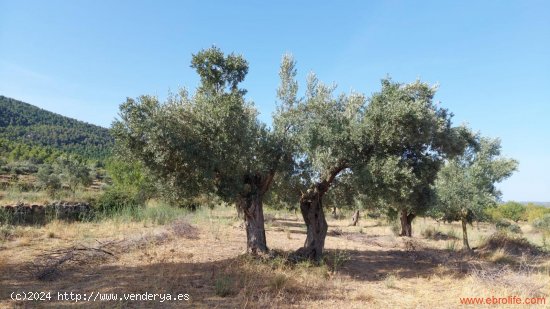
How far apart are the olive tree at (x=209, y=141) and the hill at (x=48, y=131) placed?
92338 mm

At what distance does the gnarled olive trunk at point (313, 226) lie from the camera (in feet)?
40.5

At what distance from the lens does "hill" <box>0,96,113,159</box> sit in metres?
93.2

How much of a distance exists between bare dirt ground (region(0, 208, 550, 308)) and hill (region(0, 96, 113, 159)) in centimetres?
8934

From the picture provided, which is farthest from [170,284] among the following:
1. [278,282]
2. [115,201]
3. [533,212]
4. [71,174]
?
[533,212]

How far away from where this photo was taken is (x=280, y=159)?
11.9 m

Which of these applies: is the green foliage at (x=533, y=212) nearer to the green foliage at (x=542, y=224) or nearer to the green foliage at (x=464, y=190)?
the green foliage at (x=542, y=224)

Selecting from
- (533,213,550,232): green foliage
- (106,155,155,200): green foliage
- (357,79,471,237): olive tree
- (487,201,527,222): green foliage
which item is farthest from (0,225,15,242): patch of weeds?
(487,201,527,222): green foliage

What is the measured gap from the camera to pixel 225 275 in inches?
378

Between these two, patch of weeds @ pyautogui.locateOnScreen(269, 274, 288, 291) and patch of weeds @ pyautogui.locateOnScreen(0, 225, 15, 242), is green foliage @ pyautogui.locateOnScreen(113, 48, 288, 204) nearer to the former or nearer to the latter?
patch of weeds @ pyautogui.locateOnScreen(269, 274, 288, 291)

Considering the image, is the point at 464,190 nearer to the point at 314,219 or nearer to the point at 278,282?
the point at 314,219

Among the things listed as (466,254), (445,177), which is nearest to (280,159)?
(466,254)

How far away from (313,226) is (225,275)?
415 cm

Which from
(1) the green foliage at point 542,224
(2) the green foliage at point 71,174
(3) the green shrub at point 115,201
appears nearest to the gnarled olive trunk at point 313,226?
(3) the green shrub at point 115,201

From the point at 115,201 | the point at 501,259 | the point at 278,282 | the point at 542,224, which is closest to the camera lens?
the point at 278,282
